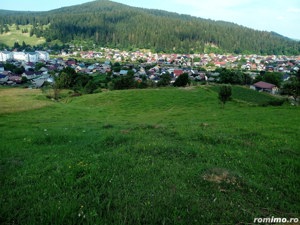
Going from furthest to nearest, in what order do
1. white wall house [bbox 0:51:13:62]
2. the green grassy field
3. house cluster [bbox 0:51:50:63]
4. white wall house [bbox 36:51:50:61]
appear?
white wall house [bbox 36:51:50:61]
house cluster [bbox 0:51:50:63]
white wall house [bbox 0:51:13:62]
the green grassy field

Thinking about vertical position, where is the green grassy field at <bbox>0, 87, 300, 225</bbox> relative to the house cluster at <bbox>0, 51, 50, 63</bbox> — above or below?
above

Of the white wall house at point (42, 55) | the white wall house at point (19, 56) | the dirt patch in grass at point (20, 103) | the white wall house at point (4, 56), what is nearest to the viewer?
the dirt patch in grass at point (20, 103)

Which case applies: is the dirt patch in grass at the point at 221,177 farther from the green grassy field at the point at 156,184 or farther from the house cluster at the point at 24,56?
the house cluster at the point at 24,56

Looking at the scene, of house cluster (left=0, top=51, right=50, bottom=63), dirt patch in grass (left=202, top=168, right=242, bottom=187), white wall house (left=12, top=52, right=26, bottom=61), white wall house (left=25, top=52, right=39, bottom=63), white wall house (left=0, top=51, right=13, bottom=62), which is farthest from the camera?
white wall house (left=12, top=52, right=26, bottom=61)

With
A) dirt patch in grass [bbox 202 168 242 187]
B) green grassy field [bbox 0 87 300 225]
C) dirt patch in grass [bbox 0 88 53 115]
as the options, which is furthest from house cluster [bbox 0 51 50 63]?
dirt patch in grass [bbox 202 168 242 187]

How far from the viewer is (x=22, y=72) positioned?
12850cm

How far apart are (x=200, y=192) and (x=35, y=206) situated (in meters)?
4.20

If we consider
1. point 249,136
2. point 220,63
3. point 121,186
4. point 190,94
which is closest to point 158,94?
point 190,94

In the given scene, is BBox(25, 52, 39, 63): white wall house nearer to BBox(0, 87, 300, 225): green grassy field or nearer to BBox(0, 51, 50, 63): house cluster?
BBox(0, 51, 50, 63): house cluster

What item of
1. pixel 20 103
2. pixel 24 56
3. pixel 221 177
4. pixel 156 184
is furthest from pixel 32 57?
pixel 221 177

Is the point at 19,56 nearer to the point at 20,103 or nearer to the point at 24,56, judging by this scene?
the point at 24,56

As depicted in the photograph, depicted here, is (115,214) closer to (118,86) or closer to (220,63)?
(118,86)

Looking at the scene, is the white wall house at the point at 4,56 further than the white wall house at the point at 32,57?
No

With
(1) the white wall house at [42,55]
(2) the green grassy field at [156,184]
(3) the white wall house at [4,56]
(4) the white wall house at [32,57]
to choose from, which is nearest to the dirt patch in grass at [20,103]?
(2) the green grassy field at [156,184]
